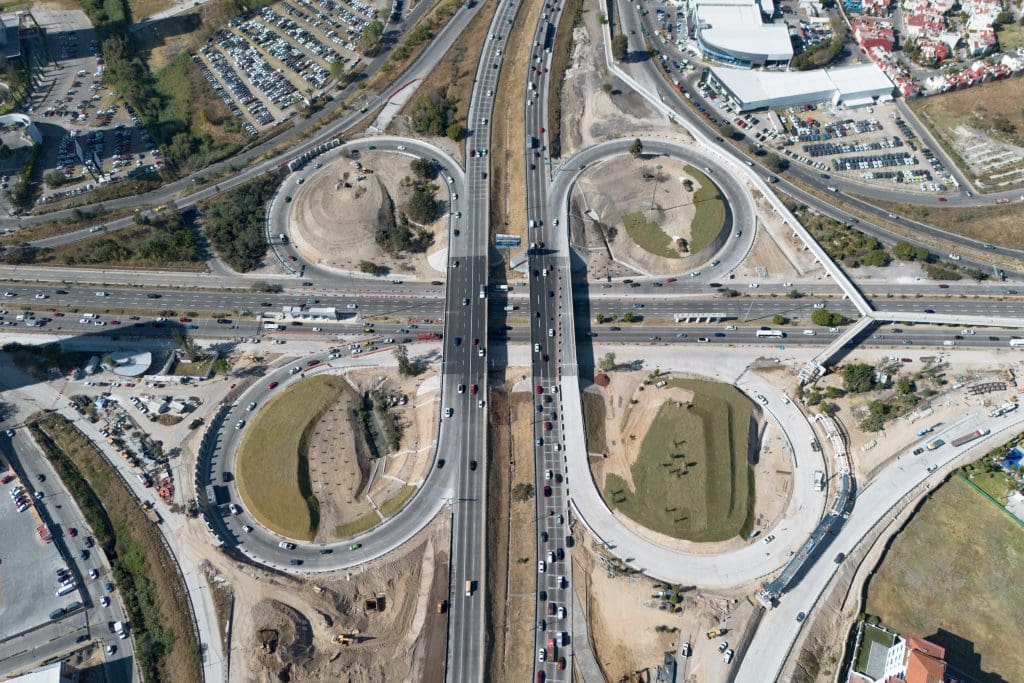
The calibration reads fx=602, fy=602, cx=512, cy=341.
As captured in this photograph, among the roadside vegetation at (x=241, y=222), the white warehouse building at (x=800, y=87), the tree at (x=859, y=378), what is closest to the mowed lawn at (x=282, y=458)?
the roadside vegetation at (x=241, y=222)

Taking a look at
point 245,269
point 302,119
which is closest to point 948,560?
point 245,269

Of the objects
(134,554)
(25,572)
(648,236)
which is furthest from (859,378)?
(25,572)

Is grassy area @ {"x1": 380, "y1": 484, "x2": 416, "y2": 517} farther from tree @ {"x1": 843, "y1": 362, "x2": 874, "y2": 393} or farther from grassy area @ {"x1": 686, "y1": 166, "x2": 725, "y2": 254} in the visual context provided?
tree @ {"x1": 843, "y1": 362, "x2": 874, "y2": 393}

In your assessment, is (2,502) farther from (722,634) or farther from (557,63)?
(557,63)

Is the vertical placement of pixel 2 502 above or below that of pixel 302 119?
below

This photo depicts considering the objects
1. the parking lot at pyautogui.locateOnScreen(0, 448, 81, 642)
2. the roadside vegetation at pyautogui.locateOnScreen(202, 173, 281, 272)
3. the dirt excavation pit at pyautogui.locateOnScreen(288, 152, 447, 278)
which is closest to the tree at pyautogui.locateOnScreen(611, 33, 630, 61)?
the dirt excavation pit at pyautogui.locateOnScreen(288, 152, 447, 278)

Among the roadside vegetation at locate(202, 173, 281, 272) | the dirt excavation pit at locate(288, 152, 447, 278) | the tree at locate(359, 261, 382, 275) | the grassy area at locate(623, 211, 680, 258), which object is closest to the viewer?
the tree at locate(359, 261, 382, 275)
